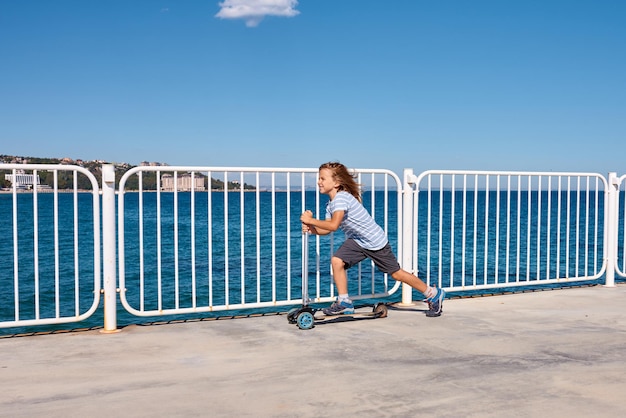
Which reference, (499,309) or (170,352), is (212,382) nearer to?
(170,352)

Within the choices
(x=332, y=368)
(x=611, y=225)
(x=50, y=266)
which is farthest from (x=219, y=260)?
(x=332, y=368)

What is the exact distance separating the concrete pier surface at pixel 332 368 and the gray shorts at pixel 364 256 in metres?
0.48

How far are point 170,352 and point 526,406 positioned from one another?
7.66ft

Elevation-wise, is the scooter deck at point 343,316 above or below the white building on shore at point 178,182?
Answer: below

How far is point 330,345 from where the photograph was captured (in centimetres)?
426

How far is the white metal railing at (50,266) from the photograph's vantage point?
15.2 ft

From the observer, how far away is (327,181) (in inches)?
199

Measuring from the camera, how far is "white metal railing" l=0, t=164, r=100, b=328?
4.64 metres

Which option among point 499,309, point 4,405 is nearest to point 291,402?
point 4,405

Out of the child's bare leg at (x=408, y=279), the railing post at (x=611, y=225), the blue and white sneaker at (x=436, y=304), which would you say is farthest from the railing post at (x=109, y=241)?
the railing post at (x=611, y=225)

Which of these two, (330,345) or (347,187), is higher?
(347,187)

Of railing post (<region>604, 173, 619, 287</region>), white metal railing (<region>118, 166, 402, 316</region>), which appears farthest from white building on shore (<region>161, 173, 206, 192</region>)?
railing post (<region>604, 173, 619, 287</region>)

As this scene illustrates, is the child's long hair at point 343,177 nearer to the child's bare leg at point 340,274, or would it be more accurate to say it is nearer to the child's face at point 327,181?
the child's face at point 327,181

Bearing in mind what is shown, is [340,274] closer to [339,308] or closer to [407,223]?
[339,308]
